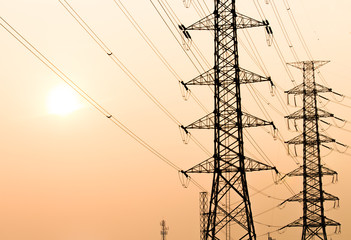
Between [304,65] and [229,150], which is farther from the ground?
[304,65]

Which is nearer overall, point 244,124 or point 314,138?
point 244,124

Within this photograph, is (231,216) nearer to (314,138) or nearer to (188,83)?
(188,83)

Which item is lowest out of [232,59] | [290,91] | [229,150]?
[229,150]

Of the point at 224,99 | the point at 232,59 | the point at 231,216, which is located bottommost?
the point at 231,216

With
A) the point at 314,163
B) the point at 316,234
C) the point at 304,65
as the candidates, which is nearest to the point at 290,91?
the point at 304,65

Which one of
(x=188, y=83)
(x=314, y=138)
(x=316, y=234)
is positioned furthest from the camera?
(x=314, y=138)

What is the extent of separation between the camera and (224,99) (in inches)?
1275

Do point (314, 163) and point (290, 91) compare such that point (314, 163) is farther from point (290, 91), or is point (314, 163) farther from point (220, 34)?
point (220, 34)

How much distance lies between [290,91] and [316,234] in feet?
42.0

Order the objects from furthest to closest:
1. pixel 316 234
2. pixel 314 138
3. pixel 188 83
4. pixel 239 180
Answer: pixel 314 138, pixel 316 234, pixel 188 83, pixel 239 180

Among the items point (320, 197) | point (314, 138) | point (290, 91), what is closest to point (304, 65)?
point (290, 91)

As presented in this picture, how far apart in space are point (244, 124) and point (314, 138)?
20698 mm

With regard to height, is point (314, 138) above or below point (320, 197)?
above

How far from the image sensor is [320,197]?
48.7 meters
